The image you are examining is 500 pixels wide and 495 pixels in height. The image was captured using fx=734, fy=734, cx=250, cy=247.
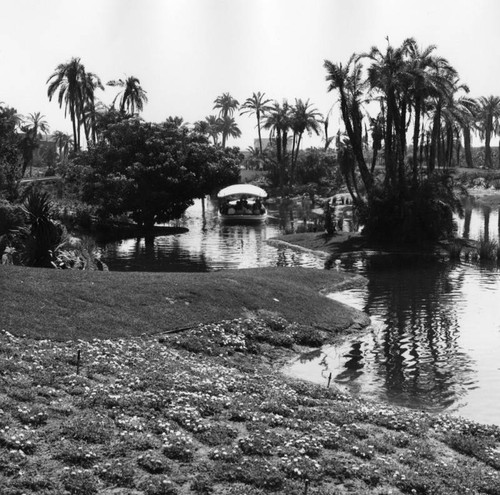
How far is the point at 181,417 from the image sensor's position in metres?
13.5

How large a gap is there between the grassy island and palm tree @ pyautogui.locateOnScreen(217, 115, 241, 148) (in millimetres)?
159690

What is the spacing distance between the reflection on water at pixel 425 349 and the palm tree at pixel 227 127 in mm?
148055

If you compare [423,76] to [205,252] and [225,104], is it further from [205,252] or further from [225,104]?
[225,104]

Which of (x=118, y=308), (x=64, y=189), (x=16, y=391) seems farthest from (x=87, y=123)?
(x=16, y=391)

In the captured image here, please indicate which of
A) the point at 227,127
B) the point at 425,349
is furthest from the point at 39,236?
the point at 227,127

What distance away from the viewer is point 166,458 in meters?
11.7

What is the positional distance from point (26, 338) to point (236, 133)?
16779cm

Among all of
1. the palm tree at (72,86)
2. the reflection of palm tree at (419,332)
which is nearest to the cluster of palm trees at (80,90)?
the palm tree at (72,86)

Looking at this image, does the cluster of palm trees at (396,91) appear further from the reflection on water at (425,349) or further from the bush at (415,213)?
the reflection on water at (425,349)

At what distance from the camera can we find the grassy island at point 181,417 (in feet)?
36.2

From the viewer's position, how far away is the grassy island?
1105 cm

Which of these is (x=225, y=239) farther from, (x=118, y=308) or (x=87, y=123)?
(x=87, y=123)

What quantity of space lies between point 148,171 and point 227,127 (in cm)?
12654

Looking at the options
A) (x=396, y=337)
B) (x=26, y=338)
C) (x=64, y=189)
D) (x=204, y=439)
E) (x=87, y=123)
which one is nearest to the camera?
(x=204, y=439)
